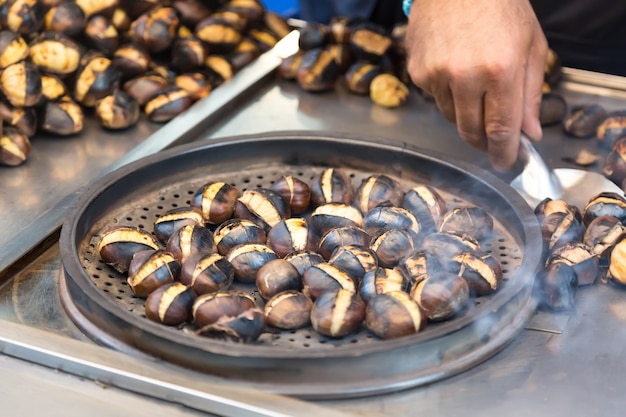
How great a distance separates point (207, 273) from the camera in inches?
45.9

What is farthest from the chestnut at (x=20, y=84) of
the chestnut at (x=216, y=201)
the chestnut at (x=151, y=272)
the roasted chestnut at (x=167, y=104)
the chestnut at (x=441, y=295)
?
the chestnut at (x=441, y=295)

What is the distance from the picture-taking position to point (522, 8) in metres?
1.45

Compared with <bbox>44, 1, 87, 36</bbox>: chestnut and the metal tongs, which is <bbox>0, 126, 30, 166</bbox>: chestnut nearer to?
<bbox>44, 1, 87, 36</bbox>: chestnut

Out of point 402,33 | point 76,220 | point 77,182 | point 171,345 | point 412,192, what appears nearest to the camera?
point 171,345

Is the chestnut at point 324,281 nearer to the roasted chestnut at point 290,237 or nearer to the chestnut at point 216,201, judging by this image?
the roasted chestnut at point 290,237

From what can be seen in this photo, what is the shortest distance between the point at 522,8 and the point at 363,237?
54 cm

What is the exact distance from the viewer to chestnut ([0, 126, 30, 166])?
5.20 feet

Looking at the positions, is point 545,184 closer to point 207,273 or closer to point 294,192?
point 294,192

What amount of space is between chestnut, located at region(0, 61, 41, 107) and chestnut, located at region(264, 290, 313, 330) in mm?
801

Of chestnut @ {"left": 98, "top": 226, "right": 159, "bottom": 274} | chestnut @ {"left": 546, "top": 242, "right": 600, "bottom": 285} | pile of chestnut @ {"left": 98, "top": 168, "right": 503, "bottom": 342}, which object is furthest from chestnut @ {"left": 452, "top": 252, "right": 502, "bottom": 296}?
chestnut @ {"left": 98, "top": 226, "right": 159, "bottom": 274}

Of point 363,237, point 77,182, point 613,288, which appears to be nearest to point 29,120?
point 77,182

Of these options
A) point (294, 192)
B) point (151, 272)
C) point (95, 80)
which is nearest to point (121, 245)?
point (151, 272)

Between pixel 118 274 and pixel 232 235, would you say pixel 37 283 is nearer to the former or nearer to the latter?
pixel 118 274

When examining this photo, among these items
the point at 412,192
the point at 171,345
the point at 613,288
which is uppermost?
the point at 171,345
